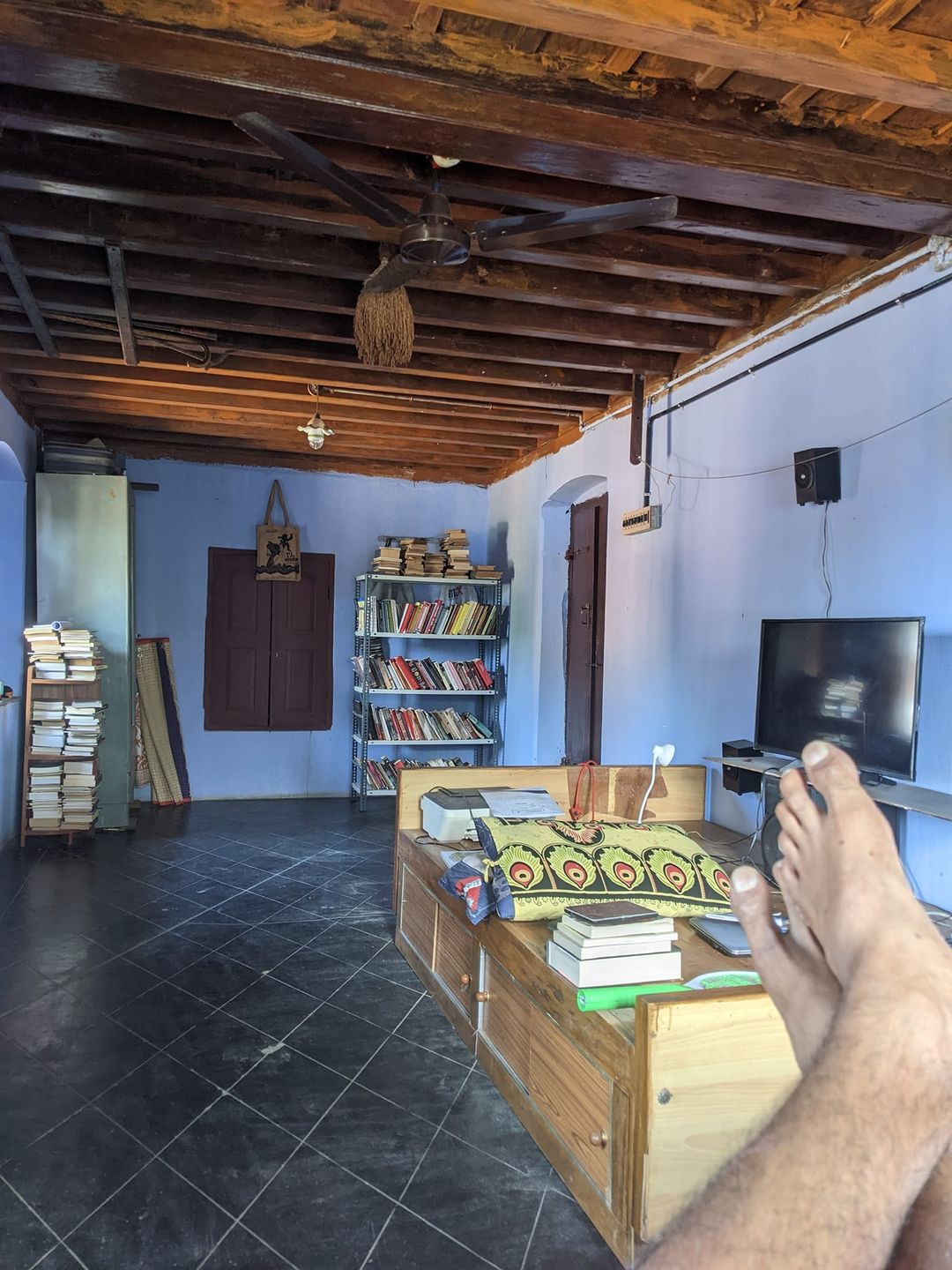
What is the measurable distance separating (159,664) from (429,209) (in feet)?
17.2

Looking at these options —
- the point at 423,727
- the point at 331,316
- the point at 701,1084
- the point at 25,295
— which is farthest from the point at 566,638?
the point at 701,1084

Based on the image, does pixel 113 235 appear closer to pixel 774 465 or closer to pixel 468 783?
pixel 468 783

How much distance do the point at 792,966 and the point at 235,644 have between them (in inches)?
249

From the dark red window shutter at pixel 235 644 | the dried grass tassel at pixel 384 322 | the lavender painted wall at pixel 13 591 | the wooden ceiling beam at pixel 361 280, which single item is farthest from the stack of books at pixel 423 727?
the dried grass tassel at pixel 384 322

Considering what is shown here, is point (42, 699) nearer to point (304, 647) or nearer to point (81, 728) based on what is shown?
point (81, 728)

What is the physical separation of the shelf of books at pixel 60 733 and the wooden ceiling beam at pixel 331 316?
2.20 meters

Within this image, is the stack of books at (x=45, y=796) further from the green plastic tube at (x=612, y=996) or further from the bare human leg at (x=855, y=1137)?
the bare human leg at (x=855, y=1137)

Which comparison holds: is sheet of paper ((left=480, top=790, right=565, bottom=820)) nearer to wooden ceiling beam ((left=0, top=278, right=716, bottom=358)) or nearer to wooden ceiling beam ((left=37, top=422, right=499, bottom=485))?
Result: wooden ceiling beam ((left=0, top=278, right=716, bottom=358))

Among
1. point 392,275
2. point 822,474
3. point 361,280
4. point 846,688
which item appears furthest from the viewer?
point 361,280

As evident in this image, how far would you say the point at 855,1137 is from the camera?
0.81 m

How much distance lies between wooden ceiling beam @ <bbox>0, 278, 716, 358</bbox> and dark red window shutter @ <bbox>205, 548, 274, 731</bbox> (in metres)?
3.06

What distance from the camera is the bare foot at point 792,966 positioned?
1023mm

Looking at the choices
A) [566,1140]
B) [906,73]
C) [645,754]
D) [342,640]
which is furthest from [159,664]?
[906,73]

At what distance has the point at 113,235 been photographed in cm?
304
